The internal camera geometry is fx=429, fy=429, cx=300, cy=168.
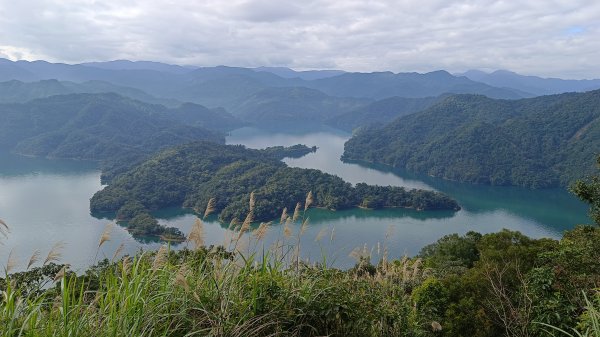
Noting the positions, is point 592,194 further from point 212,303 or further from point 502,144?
point 502,144

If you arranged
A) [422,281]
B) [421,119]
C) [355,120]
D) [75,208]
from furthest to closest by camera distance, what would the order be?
1. [355,120]
2. [421,119]
3. [75,208]
4. [422,281]

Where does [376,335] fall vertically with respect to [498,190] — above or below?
above

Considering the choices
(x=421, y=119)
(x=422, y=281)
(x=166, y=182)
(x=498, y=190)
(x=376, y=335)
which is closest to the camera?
(x=376, y=335)

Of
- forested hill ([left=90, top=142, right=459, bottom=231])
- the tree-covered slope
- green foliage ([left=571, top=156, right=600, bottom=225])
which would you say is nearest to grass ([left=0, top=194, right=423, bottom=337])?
green foliage ([left=571, top=156, right=600, bottom=225])

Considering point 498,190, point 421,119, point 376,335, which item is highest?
point 376,335

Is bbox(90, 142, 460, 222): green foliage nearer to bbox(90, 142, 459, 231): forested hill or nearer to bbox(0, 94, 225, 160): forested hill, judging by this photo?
bbox(90, 142, 459, 231): forested hill

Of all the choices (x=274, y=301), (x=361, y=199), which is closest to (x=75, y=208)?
(x=361, y=199)

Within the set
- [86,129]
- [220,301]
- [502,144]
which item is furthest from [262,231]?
[86,129]

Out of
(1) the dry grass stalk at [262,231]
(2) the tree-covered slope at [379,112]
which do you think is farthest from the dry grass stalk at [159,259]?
(2) the tree-covered slope at [379,112]

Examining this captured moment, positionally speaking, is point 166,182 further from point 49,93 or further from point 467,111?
point 49,93
